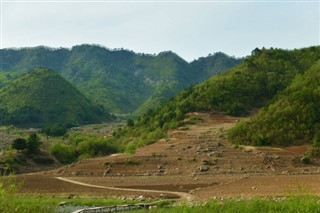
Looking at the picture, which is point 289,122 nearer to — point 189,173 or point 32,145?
point 189,173

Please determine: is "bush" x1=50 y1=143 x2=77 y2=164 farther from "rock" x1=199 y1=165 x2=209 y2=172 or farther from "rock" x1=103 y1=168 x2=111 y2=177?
"rock" x1=199 y1=165 x2=209 y2=172

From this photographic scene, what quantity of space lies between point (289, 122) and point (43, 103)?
110058 mm

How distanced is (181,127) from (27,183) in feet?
97.2

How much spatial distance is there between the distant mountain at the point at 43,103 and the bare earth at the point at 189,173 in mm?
88190

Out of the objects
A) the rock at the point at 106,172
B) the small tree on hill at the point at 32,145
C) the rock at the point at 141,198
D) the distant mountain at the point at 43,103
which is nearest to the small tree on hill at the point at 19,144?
the small tree on hill at the point at 32,145

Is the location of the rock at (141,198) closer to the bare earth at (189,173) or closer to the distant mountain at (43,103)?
the bare earth at (189,173)

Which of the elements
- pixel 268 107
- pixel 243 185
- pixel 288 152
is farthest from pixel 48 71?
pixel 243 185

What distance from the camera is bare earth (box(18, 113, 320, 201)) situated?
114ft

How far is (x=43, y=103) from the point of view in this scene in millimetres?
150250

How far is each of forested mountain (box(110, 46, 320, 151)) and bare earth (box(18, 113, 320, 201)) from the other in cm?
330

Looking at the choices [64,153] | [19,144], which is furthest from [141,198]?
[64,153]

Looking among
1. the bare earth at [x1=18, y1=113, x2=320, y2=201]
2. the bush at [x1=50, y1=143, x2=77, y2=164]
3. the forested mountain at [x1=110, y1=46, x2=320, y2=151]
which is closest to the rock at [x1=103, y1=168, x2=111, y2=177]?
the bare earth at [x1=18, y1=113, x2=320, y2=201]

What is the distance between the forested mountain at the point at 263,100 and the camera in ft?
178

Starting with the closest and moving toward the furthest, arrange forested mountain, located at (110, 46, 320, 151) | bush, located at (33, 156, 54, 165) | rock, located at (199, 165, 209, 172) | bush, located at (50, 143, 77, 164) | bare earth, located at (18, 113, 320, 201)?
1. bare earth, located at (18, 113, 320, 201)
2. rock, located at (199, 165, 209, 172)
3. forested mountain, located at (110, 46, 320, 151)
4. bush, located at (33, 156, 54, 165)
5. bush, located at (50, 143, 77, 164)
